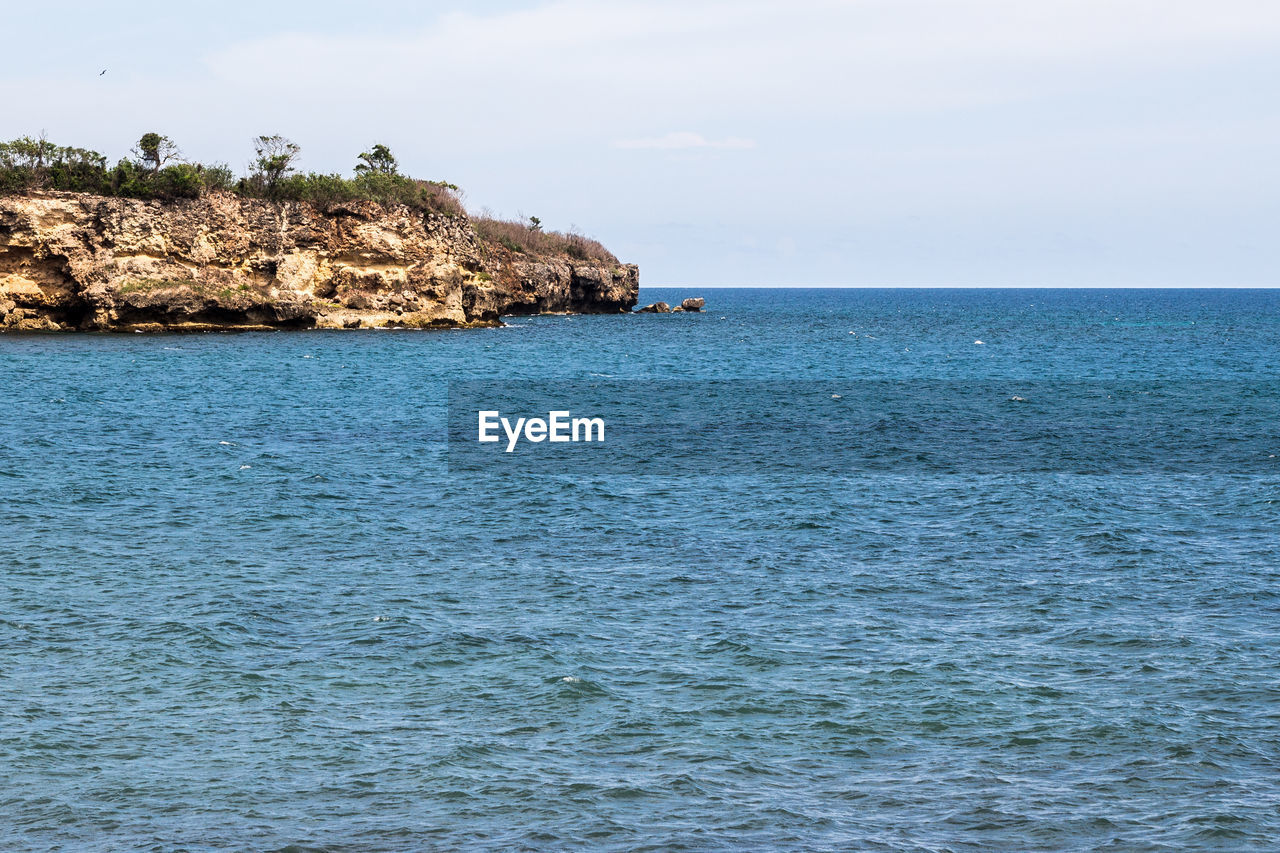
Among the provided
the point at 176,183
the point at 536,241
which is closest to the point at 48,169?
the point at 176,183

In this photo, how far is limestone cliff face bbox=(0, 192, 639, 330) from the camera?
76.8m

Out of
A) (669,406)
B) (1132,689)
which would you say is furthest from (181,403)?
(1132,689)

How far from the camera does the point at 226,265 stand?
8369cm

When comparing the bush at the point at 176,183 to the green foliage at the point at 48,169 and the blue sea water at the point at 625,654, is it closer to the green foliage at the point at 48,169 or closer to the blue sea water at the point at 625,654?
the green foliage at the point at 48,169

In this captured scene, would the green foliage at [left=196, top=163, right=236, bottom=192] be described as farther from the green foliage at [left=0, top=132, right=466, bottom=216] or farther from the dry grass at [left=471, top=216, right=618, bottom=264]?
the dry grass at [left=471, top=216, right=618, bottom=264]

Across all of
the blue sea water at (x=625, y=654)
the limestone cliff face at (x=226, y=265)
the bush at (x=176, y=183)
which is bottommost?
the blue sea water at (x=625, y=654)

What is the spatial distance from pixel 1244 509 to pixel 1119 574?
329 inches

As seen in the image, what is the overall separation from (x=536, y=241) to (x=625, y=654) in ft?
388

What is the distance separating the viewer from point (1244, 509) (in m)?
30.1

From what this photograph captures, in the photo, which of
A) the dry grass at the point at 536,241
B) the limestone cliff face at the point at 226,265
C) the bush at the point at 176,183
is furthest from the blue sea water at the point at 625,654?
the dry grass at the point at 536,241

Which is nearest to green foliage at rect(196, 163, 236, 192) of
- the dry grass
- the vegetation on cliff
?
the vegetation on cliff

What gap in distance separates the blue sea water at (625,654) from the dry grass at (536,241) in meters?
90.6

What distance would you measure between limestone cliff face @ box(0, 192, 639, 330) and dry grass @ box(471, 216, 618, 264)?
24.5 metres

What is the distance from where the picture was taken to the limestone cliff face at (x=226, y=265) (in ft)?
252
